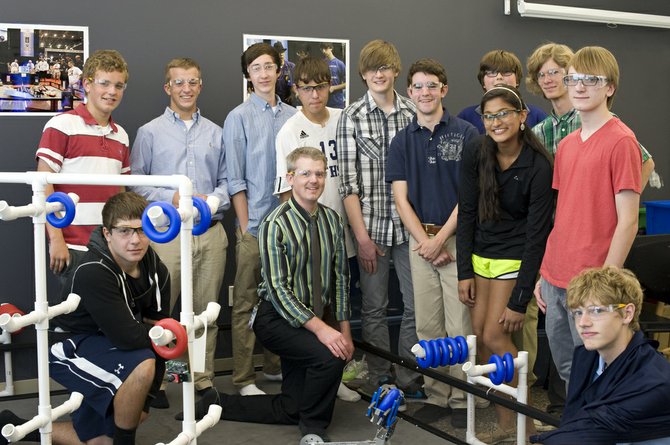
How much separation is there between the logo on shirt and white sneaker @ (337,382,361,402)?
3.83ft

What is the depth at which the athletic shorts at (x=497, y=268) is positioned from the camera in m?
3.27

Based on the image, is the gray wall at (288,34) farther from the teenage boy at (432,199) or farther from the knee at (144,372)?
the knee at (144,372)

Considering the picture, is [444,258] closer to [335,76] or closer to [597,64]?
[597,64]

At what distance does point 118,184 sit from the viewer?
2516mm

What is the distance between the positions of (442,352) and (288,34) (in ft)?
7.11

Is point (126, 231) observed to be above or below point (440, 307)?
above

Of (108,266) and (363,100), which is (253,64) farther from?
(108,266)

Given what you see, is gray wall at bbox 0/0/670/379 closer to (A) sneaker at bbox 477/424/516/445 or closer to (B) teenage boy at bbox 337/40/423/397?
(B) teenage boy at bbox 337/40/423/397

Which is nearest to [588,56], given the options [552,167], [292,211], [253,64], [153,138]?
[552,167]

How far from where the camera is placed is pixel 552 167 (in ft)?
10.4

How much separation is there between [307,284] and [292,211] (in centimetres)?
31

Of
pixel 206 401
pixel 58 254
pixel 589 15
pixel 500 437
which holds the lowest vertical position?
pixel 500 437

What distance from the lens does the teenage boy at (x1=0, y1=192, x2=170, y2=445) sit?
292 cm

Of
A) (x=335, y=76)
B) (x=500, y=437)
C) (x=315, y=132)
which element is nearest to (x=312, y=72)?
(x=315, y=132)
